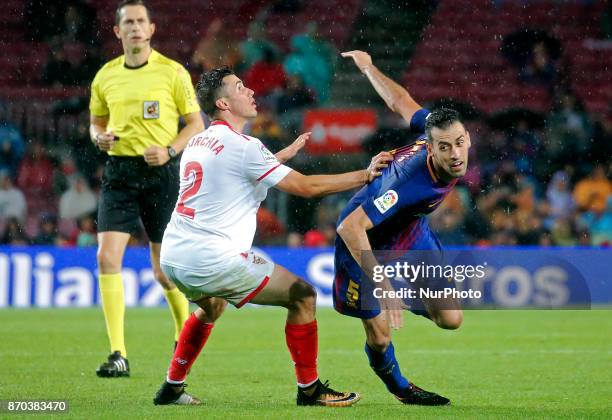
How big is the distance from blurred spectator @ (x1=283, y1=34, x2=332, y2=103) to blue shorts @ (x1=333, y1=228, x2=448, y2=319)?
34.0 feet

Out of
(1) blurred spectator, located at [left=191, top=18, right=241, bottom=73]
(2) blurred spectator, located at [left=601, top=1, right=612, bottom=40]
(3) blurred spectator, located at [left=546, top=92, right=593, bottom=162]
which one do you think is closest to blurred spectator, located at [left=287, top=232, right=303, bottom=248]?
(1) blurred spectator, located at [left=191, top=18, right=241, bottom=73]

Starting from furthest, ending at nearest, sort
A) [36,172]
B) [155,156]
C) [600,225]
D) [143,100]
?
[36,172], [600,225], [143,100], [155,156]

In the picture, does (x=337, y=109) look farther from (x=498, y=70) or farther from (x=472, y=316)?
(x=472, y=316)

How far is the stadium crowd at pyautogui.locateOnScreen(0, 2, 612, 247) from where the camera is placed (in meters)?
14.8

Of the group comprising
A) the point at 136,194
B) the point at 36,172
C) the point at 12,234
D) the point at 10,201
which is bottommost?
the point at 12,234

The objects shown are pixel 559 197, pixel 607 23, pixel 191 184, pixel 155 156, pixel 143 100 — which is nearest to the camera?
pixel 191 184

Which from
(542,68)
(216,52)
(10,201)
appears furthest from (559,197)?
(10,201)

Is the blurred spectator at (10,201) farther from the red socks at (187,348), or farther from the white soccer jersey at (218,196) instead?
the white soccer jersey at (218,196)

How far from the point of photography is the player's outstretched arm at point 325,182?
19.1 feet

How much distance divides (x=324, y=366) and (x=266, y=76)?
899 cm

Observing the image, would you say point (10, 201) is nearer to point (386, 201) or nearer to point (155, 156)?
point (155, 156)

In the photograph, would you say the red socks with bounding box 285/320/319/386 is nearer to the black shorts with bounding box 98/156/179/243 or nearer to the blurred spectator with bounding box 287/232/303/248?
the black shorts with bounding box 98/156/179/243

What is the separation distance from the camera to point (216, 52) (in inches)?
660

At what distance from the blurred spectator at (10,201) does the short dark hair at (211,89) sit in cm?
965
